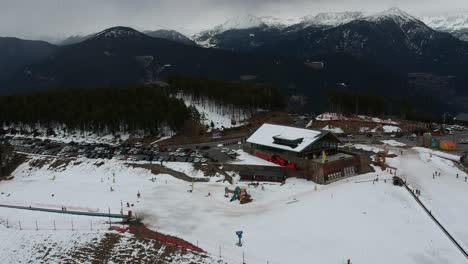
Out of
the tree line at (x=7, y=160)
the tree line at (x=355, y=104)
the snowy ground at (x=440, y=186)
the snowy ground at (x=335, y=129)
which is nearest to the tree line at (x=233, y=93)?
the tree line at (x=355, y=104)

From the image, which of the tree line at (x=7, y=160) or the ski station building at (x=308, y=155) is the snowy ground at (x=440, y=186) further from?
the tree line at (x=7, y=160)

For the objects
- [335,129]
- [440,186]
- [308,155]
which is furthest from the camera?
[335,129]

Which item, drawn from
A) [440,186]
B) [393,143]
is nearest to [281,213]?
[440,186]

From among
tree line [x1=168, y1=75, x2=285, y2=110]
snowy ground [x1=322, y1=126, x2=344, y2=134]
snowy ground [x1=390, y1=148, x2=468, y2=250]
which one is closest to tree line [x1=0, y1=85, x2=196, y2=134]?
tree line [x1=168, y1=75, x2=285, y2=110]

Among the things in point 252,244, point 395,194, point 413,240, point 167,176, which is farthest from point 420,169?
point 167,176

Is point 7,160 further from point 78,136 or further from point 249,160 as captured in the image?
point 249,160

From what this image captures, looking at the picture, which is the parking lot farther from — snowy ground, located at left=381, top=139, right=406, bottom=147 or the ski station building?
snowy ground, located at left=381, top=139, right=406, bottom=147
